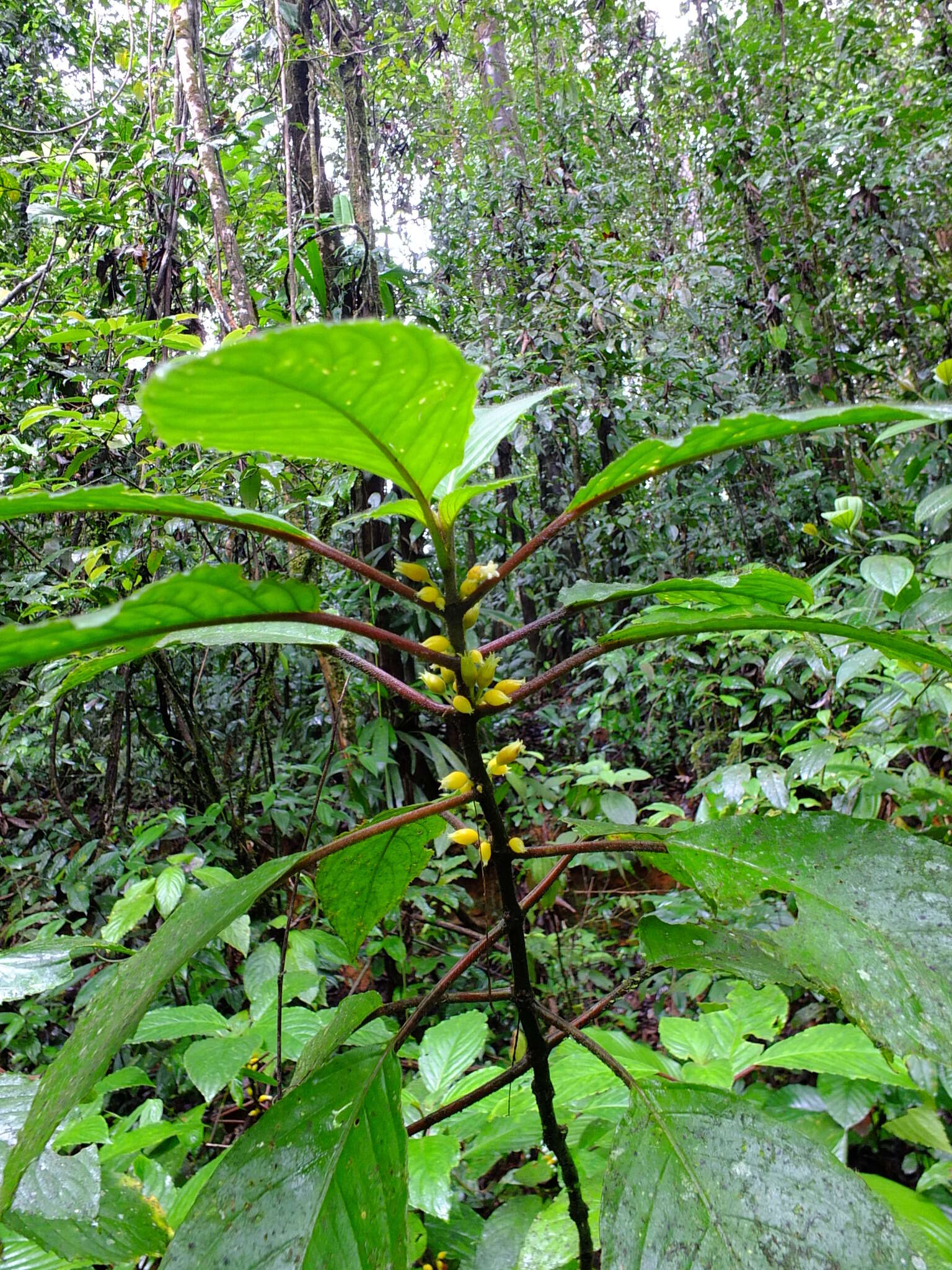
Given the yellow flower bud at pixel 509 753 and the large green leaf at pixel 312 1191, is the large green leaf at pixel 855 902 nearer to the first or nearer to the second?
the yellow flower bud at pixel 509 753

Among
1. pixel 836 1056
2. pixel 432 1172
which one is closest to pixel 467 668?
pixel 432 1172

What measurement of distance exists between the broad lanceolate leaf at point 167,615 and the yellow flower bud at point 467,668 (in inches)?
4.4

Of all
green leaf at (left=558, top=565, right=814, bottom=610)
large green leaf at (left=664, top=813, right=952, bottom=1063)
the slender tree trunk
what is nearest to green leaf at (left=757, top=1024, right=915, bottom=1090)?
large green leaf at (left=664, top=813, right=952, bottom=1063)

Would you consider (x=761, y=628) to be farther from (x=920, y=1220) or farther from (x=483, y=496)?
(x=483, y=496)

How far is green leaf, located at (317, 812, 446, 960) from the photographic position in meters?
0.62

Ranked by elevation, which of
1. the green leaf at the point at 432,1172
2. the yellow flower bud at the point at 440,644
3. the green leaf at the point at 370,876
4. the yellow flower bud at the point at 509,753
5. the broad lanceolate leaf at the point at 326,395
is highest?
the broad lanceolate leaf at the point at 326,395

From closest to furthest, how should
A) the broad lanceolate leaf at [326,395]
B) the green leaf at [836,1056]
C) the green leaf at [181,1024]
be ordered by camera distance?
the broad lanceolate leaf at [326,395], the green leaf at [836,1056], the green leaf at [181,1024]

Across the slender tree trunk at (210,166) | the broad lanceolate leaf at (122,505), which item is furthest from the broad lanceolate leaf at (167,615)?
the slender tree trunk at (210,166)

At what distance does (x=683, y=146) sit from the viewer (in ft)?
15.7

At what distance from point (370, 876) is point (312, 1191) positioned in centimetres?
22

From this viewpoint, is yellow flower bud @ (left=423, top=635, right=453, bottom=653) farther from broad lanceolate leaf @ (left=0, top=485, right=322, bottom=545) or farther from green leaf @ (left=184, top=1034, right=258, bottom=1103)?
green leaf @ (left=184, top=1034, right=258, bottom=1103)

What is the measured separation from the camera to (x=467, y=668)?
53 centimetres

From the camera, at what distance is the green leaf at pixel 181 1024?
98 centimetres

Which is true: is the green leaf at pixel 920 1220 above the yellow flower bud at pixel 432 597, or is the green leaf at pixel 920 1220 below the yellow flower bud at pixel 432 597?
below
